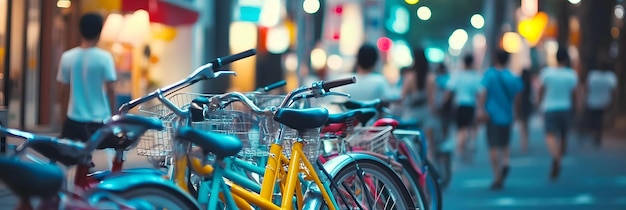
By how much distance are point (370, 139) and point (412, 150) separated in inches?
26.7

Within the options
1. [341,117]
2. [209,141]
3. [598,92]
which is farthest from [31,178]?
[598,92]

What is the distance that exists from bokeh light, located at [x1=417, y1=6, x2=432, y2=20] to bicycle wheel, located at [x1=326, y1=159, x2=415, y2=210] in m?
39.5

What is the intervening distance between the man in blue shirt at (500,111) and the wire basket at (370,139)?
22.6ft

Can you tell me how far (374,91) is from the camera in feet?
30.3

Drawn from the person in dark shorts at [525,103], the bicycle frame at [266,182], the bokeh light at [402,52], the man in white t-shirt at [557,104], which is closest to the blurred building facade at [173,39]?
the person in dark shorts at [525,103]

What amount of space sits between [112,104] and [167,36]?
11184 millimetres

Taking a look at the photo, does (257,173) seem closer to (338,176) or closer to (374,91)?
(338,176)

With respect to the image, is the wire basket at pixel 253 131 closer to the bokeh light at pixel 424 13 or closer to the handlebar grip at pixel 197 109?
the handlebar grip at pixel 197 109

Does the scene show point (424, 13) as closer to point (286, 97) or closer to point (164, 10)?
point (164, 10)

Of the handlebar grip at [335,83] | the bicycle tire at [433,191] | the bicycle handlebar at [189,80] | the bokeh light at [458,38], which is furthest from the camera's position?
the bokeh light at [458,38]

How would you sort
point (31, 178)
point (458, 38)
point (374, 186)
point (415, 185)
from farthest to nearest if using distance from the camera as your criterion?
point (458, 38), point (415, 185), point (374, 186), point (31, 178)

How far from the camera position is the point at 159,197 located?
4.05 metres

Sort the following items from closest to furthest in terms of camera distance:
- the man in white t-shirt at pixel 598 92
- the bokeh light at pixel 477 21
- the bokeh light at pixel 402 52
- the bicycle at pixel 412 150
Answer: the bicycle at pixel 412 150 < the man in white t-shirt at pixel 598 92 < the bokeh light at pixel 402 52 < the bokeh light at pixel 477 21

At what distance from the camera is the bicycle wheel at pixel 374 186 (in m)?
5.71
